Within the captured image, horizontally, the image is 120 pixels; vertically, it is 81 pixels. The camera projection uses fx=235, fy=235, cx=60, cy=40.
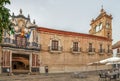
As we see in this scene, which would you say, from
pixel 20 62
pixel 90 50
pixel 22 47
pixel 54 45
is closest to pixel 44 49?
pixel 54 45

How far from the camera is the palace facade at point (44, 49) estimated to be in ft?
96.0

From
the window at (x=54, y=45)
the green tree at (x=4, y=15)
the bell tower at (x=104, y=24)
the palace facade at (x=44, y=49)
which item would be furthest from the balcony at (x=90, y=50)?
the green tree at (x=4, y=15)

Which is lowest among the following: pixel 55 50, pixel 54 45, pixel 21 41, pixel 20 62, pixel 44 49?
pixel 20 62

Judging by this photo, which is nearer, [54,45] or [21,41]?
[21,41]

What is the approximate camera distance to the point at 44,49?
3253 centimetres

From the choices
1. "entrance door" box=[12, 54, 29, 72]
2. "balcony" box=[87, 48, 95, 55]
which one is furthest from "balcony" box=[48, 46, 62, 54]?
"balcony" box=[87, 48, 95, 55]

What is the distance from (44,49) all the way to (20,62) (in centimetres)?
397

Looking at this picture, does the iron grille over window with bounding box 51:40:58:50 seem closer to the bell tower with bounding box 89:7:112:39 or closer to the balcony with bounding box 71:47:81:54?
the balcony with bounding box 71:47:81:54

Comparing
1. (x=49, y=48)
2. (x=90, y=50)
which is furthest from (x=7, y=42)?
Result: (x=90, y=50)

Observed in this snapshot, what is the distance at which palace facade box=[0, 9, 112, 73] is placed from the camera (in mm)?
29250

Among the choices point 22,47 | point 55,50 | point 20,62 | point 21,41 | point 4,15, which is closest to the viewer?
point 4,15

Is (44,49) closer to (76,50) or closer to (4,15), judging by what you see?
(76,50)

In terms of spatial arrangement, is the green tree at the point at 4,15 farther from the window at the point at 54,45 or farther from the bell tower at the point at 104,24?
the bell tower at the point at 104,24

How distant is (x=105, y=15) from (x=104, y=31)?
2.91 metres
